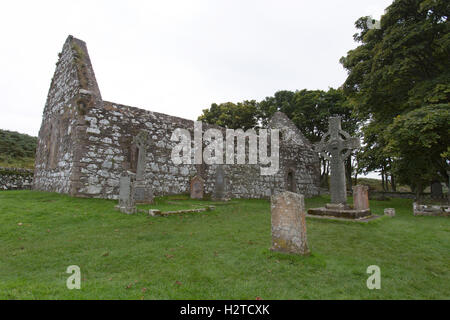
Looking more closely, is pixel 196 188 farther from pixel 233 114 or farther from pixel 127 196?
pixel 233 114

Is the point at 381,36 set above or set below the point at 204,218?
above

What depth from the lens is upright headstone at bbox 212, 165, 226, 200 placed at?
13945 mm

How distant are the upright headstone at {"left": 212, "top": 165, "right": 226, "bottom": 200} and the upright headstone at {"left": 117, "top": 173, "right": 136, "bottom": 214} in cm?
613

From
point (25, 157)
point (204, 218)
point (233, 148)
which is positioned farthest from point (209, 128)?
point (25, 157)

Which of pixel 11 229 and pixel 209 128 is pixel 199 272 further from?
pixel 209 128

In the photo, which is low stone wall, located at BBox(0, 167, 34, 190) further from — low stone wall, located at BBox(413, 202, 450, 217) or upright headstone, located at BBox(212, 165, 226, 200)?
low stone wall, located at BBox(413, 202, 450, 217)

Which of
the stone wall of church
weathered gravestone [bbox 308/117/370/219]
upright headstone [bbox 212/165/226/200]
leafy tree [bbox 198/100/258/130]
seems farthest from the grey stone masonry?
leafy tree [bbox 198/100/258/130]

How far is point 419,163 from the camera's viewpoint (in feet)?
43.7

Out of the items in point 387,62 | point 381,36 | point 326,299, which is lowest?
point 326,299

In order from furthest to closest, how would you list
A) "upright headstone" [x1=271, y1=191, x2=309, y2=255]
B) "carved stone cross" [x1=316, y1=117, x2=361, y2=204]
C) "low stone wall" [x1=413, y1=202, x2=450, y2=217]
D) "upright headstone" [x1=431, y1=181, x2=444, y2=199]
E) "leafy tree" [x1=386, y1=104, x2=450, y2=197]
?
"upright headstone" [x1=431, y1=181, x2=444, y2=199] → "low stone wall" [x1=413, y1=202, x2=450, y2=217] → "leafy tree" [x1=386, y1=104, x2=450, y2=197] → "carved stone cross" [x1=316, y1=117, x2=361, y2=204] → "upright headstone" [x1=271, y1=191, x2=309, y2=255]

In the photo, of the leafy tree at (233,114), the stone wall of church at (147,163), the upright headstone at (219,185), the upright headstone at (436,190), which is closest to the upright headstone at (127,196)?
the stone wall of church at (147,163)

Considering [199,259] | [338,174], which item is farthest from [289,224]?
[338,174]

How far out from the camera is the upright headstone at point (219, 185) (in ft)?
45.8

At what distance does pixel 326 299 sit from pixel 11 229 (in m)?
7.05
